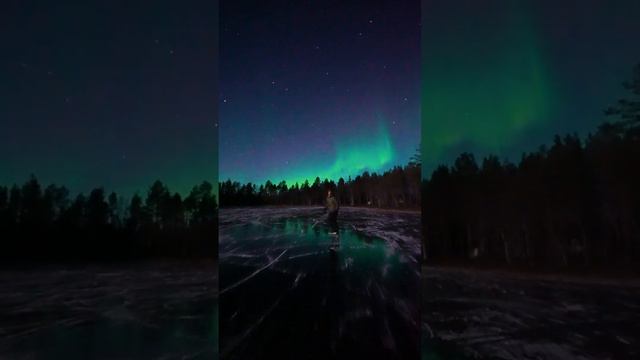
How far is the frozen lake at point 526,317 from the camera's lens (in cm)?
351

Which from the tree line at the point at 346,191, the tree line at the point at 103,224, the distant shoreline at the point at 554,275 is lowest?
the distant shoreline at the point at 554,275

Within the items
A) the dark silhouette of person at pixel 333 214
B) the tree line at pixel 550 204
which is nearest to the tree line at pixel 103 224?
the dark silhouette of person at pixel 333 214

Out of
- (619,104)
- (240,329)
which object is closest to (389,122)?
(619,104)

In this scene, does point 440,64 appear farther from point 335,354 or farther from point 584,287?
point 335,354

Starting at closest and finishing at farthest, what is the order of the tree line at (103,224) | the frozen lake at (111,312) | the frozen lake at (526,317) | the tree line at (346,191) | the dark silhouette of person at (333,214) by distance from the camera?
the frozen lake at (526,317), the frozen lake at (111,312), the tree line at (103,224), the tree line at (346,191), the dark silhouette of person at (333,214)

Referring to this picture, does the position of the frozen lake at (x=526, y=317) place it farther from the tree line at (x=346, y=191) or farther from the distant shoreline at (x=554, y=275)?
the tree line at (x=346, y=191)

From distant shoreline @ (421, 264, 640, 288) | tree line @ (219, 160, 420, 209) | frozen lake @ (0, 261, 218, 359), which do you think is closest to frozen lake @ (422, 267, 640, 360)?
distant shoreline @ (421, 264, 640, 288)

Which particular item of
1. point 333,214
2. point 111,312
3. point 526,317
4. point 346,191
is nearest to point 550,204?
point 526,317

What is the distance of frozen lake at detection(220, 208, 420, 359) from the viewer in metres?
4.10

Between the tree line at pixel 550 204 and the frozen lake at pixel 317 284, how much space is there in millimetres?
312

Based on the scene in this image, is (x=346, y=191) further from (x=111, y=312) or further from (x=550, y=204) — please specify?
(x=111, y=312)

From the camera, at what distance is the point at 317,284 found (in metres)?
4.26

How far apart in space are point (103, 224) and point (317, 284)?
1737mm

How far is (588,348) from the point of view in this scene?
139 inches
